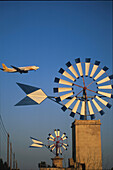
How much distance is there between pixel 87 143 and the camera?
1536cm

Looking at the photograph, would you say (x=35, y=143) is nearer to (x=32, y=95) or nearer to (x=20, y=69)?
(x=32, y=95)

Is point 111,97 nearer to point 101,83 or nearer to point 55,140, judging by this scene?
point 101,83

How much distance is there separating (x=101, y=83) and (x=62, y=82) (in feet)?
8.18

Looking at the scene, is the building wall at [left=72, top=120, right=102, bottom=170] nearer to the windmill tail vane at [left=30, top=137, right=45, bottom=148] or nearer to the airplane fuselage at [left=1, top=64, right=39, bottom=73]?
the windmill tail vane at [left=30, top=137, right=45, bottom=148]

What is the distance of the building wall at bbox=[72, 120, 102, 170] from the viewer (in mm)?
15180

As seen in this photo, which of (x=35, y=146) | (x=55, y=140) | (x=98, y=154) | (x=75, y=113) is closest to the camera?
(x=98, y=154)

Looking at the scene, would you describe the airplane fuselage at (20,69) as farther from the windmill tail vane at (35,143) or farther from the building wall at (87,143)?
the building wall at (87,143)

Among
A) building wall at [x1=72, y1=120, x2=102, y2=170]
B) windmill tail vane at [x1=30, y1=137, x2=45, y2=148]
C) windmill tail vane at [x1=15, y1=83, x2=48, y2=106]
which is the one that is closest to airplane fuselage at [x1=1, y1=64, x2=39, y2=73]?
windmill tail vane at [x1=30, y1=137, x2=45, y2=148]

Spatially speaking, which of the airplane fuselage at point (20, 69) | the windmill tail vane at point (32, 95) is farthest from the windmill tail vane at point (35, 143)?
the airplane fuselage at point (20, 69)

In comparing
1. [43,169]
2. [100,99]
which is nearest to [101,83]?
[100,99]

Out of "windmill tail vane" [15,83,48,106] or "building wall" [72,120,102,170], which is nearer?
"building wall" [72,120,102,170]

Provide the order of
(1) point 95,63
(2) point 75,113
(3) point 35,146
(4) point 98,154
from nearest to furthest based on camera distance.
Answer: (4) point 98,154 < (2) point 75,113 < (1) point 95,63 < (3) point 35,146

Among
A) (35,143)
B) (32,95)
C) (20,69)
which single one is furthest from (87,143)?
(20,69)

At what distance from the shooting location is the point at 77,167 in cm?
1527
